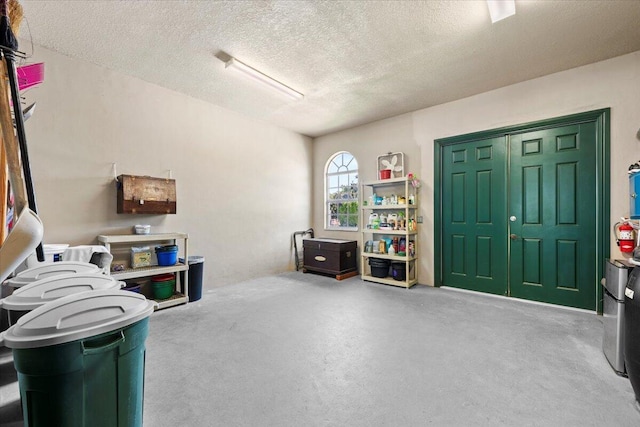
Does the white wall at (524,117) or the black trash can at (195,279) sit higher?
the white wall at (524,117)

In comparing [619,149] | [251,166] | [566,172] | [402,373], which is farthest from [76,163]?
[619,149]

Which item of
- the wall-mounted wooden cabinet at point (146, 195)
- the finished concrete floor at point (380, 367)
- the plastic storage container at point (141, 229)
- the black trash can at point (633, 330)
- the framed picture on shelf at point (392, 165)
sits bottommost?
the finished concrete floor at point (380, 367)

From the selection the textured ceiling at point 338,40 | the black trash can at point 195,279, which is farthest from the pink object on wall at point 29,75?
the black trash can at point 195,279

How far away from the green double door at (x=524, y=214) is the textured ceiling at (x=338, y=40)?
93 cm

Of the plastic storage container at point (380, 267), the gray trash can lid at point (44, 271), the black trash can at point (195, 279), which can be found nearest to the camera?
the gray trash can lid at point (44, 271)

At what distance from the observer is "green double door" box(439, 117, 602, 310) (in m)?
3.39

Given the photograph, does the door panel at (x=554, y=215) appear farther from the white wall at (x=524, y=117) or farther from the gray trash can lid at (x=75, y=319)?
the gray trash can lid at (x=75, y=319)

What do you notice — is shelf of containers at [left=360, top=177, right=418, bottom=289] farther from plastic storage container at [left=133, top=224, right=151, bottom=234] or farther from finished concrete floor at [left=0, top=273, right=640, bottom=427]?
plastic storage container at [left=133, top=224, right=151, bottom=234]

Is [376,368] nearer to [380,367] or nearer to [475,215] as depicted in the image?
[380,367]

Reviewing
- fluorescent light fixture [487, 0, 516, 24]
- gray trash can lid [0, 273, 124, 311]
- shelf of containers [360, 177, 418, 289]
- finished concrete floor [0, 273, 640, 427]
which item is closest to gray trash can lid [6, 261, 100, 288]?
gray trash can lid [0, 273, 124, 311]

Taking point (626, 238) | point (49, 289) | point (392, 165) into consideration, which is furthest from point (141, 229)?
point (626, 238)

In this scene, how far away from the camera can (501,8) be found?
236 cm

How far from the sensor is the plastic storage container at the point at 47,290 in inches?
46.9

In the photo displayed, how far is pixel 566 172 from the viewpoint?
349cm
